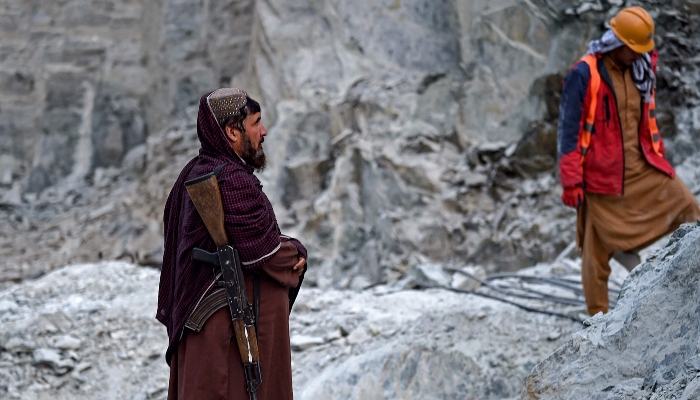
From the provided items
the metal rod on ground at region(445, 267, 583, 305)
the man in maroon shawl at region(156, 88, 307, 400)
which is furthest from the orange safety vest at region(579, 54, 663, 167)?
the man in maroon shawl at region(156, 88, 307, 400)

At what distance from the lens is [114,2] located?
15875mm

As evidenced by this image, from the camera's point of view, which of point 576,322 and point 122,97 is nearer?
point 576,322

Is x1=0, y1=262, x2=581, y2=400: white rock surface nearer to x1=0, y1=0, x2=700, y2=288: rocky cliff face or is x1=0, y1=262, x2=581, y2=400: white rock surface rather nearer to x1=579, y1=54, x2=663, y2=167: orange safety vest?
x1=579, y1=54, x2=663, y2=167: orange safety vest

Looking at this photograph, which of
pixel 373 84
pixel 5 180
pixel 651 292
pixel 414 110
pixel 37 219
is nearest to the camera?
pixel 651 292

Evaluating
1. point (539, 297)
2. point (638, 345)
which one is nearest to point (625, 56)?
point (539, 297)

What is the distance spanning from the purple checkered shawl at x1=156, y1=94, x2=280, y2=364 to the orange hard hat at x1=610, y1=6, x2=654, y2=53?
7.16 ft

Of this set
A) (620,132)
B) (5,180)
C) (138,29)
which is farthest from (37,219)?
(620,132)

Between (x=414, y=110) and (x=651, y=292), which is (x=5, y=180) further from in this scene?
(x=651, y=292)

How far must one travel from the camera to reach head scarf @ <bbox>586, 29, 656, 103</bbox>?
3869 millimetres

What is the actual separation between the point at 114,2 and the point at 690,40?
12208 millimetres

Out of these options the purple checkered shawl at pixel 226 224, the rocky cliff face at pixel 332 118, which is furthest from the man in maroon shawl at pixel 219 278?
the rocky cliff face at pixel 332 118

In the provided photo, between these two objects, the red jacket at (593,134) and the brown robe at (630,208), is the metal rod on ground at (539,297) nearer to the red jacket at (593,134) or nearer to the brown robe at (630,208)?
the brown robe at (630,208)

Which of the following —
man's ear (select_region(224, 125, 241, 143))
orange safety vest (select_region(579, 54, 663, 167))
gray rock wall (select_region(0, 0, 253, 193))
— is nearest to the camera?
man's ear (select_region(224, 125, 241, 143))

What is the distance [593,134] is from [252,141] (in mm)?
2051
